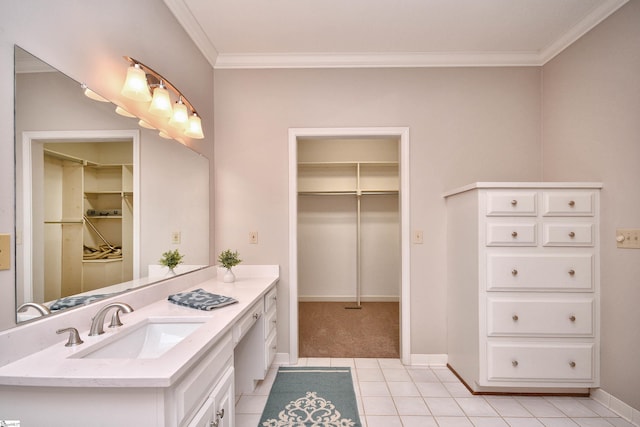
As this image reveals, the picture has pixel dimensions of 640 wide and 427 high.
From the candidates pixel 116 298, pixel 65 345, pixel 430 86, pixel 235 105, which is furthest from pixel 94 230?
pixel 430 86

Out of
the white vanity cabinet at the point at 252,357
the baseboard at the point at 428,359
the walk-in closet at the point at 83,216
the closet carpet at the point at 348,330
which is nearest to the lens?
the walk-in closet at the point at 83,216

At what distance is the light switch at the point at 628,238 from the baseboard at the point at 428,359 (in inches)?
58.3

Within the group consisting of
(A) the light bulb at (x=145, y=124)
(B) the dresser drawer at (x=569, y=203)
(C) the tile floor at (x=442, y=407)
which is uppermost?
(A) the light bulb at (x=145, y=124)

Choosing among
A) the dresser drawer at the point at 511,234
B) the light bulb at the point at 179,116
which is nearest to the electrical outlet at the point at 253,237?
the light bulb at the point at 179,116

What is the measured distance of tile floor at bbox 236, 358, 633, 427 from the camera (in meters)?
1.78

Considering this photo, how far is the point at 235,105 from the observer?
2.59 metres

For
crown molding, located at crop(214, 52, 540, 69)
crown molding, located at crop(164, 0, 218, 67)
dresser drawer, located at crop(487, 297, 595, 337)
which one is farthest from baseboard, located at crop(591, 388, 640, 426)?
crown molding, located at crop(164, 0, 218, 67)

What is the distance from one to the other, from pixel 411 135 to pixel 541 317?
5.46ft

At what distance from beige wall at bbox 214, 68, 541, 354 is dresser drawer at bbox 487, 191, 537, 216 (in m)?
0.57

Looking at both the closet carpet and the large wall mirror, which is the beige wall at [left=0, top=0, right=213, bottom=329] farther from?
the closet carpet

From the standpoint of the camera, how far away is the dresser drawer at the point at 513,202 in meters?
1.99

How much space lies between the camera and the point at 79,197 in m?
1.20

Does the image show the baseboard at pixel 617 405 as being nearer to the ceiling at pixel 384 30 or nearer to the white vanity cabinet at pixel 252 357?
the white vanity cabinet at pixel 252 357

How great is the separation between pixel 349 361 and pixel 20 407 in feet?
7.17
